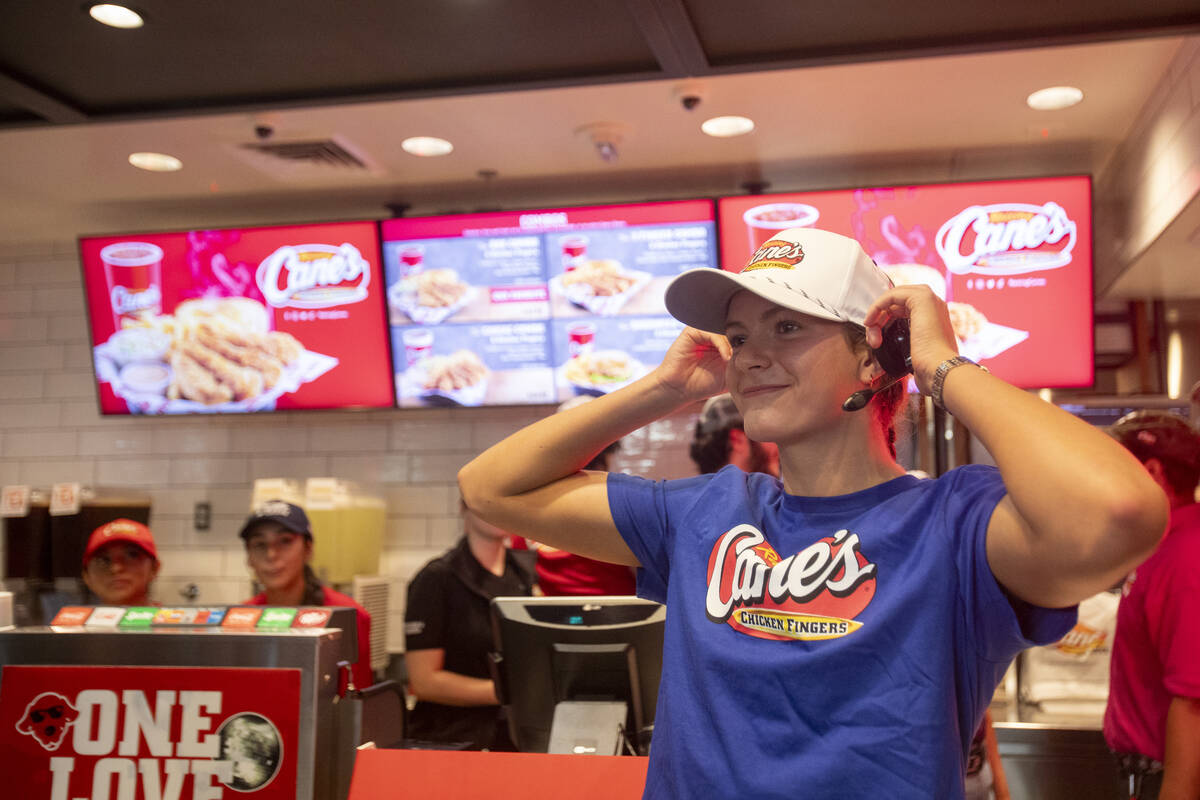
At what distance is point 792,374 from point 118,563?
315 cm

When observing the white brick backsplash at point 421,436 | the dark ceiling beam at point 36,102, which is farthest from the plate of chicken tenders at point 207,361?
the dark ceiling beam at point 36,102

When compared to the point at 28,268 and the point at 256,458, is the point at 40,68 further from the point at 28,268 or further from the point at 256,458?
the point at 28,268

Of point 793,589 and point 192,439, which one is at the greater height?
point 192,439

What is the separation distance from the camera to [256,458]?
540 centimetres

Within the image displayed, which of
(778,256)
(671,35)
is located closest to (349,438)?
(671,35)

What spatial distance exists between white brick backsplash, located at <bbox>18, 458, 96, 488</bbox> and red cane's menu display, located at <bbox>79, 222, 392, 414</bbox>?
2.61ft

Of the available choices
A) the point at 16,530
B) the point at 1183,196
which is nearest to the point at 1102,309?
the point at 1183,196

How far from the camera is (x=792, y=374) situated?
1.36 meters

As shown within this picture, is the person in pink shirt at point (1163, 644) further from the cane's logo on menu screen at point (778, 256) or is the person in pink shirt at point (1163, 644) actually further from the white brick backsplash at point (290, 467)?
the white brick backsplash at point (290, 467)

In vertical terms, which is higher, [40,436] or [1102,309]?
[1102,309]

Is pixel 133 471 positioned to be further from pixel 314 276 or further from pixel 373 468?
pixel 314 276

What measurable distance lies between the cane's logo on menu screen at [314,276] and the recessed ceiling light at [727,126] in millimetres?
1662

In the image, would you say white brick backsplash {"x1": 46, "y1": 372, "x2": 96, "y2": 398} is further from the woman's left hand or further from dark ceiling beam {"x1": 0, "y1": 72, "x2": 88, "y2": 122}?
the woman's left hand

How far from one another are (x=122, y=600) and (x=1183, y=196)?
12.8 ft
